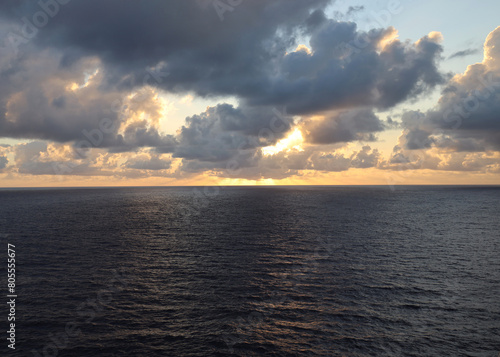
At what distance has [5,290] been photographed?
138 ft

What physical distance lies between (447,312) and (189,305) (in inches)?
1250

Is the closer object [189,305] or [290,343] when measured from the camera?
[290,343]

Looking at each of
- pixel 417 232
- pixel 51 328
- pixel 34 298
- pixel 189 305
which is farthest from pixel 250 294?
pixel 417 232

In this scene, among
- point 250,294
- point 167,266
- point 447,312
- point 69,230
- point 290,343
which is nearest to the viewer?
point 290,343

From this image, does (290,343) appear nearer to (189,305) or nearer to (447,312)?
(189,305)

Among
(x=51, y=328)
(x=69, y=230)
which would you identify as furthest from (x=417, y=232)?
(x=69, y=230)

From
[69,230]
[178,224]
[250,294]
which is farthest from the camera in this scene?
[178,224]

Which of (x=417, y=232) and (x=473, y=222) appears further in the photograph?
(x=473, y=222)

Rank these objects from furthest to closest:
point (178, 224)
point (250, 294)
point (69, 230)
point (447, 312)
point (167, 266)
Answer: point (178, 224)
point (69, 230)
point (167, 266)
point (250, 294)
point (447, 312)

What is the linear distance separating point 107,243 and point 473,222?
4911 inches

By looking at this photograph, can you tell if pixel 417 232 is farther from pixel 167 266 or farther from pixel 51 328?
pixel 51 328

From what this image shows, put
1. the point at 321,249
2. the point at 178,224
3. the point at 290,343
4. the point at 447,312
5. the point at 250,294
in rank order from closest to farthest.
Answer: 1. the point at 290,343
2. the point at 447,312
3. the point at 250,294
4. the point at 321,249
5. the point at 178,224

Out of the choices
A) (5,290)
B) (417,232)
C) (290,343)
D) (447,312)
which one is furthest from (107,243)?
(417,232)

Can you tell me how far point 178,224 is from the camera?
359ft
